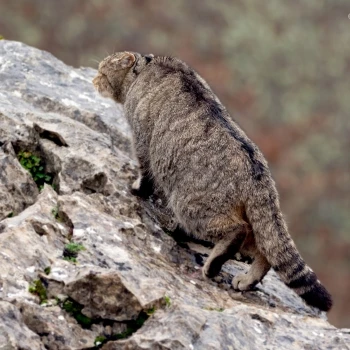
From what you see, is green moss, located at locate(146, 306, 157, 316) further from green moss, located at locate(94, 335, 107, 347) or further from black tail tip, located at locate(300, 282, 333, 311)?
black tail tip, located at locate(300, 282, 333, 311)

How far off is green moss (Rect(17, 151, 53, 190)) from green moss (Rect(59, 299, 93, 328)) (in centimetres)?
239

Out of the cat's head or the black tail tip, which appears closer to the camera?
the black tail tip

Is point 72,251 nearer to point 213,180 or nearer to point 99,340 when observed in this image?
point 99,340

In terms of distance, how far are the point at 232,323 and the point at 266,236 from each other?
4.90 feet

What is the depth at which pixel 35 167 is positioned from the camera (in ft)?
32.4

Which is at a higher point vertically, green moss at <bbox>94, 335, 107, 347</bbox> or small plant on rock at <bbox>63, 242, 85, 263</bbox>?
small plant on rock at <bbox>63, 242, 85, 263</bbox>

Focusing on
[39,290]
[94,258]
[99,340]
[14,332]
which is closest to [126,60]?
[94,258]

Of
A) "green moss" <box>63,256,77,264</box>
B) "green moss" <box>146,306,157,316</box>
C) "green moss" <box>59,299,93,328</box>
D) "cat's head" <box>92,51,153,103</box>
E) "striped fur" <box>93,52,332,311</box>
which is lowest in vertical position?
"green moss" <box>59,299,93,328</box>

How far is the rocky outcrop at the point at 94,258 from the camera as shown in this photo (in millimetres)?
7289

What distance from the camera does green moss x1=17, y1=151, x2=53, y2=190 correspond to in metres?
9.72

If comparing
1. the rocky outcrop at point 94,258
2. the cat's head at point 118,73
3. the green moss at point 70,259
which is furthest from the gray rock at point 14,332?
the cat's head at point 118,73

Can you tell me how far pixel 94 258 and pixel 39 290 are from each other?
2.66 feet

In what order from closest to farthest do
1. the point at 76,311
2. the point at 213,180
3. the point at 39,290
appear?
the point at 76,311 → the point at 39,290 → the point at 213,180

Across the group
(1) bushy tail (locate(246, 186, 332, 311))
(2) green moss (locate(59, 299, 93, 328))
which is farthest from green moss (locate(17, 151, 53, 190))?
(2) green moss (locate(59, 299, 93, 328))
